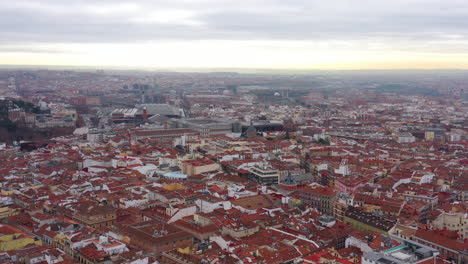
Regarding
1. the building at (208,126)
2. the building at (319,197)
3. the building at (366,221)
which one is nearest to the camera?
the building at (366,221)

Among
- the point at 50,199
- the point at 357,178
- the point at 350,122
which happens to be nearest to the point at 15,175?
the point at 50,199

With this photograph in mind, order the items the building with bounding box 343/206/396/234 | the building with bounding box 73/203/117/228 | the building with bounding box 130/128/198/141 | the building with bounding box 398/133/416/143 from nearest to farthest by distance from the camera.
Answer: the building with bounding box 343/206/396/234 < the building with bounding box 73/203/117/228 < the building with bounding box 398/133/416/143 < the building with bounding box 130/128/198/141

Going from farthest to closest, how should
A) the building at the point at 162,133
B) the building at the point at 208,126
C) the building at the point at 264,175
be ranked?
1. the building at the point at 208,126
2. the building at the point at 162,133
3. the building at the point at 264,175

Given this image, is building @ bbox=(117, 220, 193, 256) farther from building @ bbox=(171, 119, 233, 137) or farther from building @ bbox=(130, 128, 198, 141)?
building @ bbox=(171, 119, 233, 137)

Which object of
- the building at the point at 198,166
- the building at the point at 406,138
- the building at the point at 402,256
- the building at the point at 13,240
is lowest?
the building at the point at 406,138

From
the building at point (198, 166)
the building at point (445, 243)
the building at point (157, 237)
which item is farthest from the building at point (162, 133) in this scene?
the building at point (445, 243)

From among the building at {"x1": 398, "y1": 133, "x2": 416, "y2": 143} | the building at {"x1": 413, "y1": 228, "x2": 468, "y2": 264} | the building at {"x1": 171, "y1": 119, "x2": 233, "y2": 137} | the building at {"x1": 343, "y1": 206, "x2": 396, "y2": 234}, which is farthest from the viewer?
the building at {"x1": 171, "y1": 119, "x2": 233, "y2": 137}

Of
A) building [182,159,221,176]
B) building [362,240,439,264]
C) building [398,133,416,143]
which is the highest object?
building [362,240,439,264]

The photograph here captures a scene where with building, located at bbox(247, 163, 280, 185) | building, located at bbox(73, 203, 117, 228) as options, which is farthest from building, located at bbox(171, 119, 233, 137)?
building, located at bbox(73, 203, 117, 228)

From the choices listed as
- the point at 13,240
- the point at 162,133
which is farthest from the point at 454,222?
the point at 162,133

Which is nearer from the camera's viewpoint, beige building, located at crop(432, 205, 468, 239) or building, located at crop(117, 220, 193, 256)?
building, located at crop(117, 220, 193, 256)

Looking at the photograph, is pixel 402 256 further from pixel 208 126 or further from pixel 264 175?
pixel 208 126

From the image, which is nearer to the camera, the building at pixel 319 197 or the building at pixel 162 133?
the building at pixel 319 197

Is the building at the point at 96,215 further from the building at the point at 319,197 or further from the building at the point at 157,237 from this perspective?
the building at the point at 319,197
